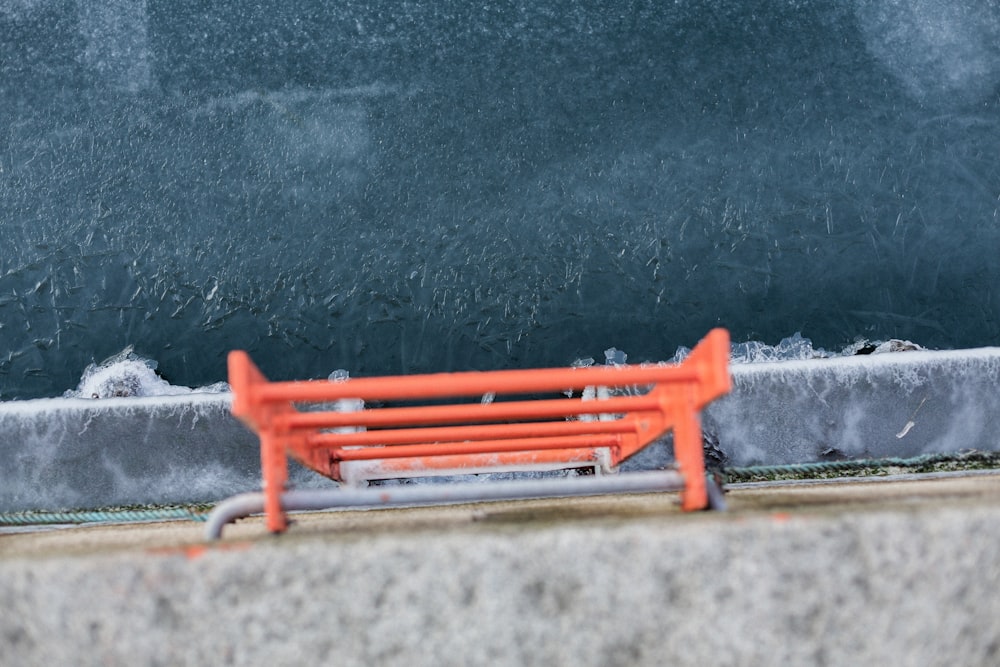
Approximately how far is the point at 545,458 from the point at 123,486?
1.83 meters

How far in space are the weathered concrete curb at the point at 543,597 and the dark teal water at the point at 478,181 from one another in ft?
6.81

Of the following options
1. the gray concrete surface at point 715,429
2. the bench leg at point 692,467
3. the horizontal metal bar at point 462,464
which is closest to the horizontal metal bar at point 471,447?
the horizontal metal bar at point 462,464

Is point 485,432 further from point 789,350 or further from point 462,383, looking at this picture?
point 789,350

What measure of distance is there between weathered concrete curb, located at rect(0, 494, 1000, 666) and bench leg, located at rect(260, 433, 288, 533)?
149mm

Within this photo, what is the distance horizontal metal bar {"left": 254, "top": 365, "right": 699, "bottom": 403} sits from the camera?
5.58 ft

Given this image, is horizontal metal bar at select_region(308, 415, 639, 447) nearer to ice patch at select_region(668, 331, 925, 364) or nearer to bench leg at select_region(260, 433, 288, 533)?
bench leg at select_region(260, 433, 288, 533)

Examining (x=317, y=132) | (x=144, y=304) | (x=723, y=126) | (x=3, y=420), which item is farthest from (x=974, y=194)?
(x=3, y=420)

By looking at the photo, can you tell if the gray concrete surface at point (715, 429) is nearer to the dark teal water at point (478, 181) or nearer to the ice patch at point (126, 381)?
the ice patch at point (126, 381)

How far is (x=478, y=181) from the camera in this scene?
150 inches

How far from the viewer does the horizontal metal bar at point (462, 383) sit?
5.58 ft

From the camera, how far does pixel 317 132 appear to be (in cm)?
379

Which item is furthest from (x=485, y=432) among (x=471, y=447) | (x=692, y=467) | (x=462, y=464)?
(x=692, y=467)

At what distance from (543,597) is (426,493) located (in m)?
0.38

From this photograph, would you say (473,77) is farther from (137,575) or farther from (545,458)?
(137,575)
